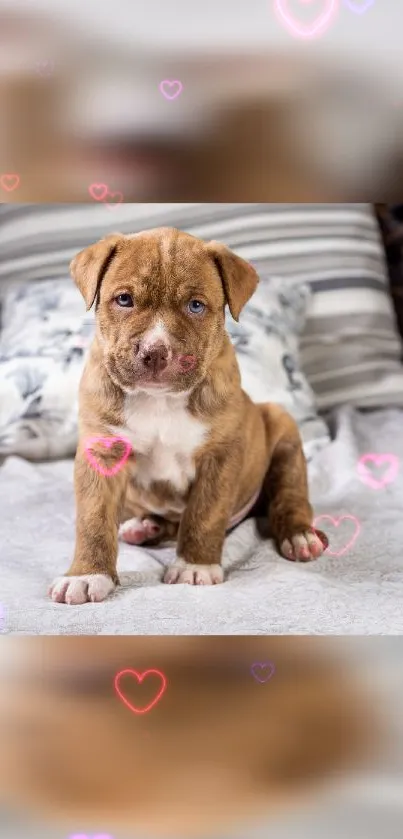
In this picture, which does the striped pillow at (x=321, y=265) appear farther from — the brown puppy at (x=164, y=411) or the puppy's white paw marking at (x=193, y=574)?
the puppy's white paw marking at (x=193, y=574)

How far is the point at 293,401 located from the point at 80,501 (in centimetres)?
77

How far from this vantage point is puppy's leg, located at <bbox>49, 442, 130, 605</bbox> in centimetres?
101

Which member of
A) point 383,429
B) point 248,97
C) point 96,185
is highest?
point 248,97

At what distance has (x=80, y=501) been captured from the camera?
1.08 meters

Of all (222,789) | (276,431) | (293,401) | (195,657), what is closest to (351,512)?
(276,431)

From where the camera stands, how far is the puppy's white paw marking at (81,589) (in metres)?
0.99

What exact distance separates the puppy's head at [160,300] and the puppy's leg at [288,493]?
0.29 meters

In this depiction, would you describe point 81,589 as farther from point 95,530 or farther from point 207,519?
point 207,519

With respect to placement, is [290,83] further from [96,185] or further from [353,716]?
[353,716]
